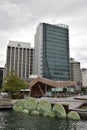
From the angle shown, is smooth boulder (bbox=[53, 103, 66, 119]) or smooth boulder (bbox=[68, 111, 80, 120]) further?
smooth boulder (bbox=[53, 103, 66, 119])

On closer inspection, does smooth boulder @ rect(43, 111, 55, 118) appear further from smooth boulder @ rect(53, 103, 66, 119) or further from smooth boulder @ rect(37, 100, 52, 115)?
smooth boulder @ rect(37, 100, 52, 115)

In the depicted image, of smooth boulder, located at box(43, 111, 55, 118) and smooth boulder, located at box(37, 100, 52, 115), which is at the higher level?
smooth boulder, located at box(37, 100, 52, 115)

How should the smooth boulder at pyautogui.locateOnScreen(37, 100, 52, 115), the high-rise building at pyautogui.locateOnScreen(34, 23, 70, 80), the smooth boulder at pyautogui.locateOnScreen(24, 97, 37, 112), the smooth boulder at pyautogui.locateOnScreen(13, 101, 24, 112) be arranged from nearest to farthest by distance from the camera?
the smooth boulder at pyautogui.locateOnScreen(37, 100, 52, 115) < the smooth boulder at pyautogui.locateOnScreen(24, 97, 37, 112) < the smooth boulder at pyautogui.locateOnScreen(13, 101, 24, 112) < the high-rise building at pyautogui.locateOnScreen(34, 23, 70, 80)

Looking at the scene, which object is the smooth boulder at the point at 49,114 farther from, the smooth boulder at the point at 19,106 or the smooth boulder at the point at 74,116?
the smooth boulder at the point at 19,106

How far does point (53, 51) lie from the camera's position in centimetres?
16712

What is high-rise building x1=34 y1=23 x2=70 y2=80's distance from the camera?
16312 cm

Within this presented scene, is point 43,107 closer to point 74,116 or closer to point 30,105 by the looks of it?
point 30,105

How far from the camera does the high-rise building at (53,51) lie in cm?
16312

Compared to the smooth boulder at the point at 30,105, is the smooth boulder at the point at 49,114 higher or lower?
lower

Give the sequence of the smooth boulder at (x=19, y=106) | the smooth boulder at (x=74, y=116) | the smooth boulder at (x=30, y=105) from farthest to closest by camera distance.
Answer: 1. the smooth boulder at (x=19, y=106)
2. the smooth boulder at (x=30, y=105)
3. the smooth boulder at (x=74, y=116)

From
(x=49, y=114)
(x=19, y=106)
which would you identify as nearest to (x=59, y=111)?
(x=49, y=114)

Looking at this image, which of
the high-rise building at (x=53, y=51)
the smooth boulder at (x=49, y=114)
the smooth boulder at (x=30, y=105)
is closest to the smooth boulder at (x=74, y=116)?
the smooth boulder at (x=49, y=114)

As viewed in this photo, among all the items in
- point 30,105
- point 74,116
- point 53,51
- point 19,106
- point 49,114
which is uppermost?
point 53,51

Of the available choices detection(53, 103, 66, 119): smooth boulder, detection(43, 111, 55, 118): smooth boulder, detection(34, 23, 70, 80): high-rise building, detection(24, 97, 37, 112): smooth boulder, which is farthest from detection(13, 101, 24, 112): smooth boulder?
detection(34, 23, 70, 80): high-rise building
